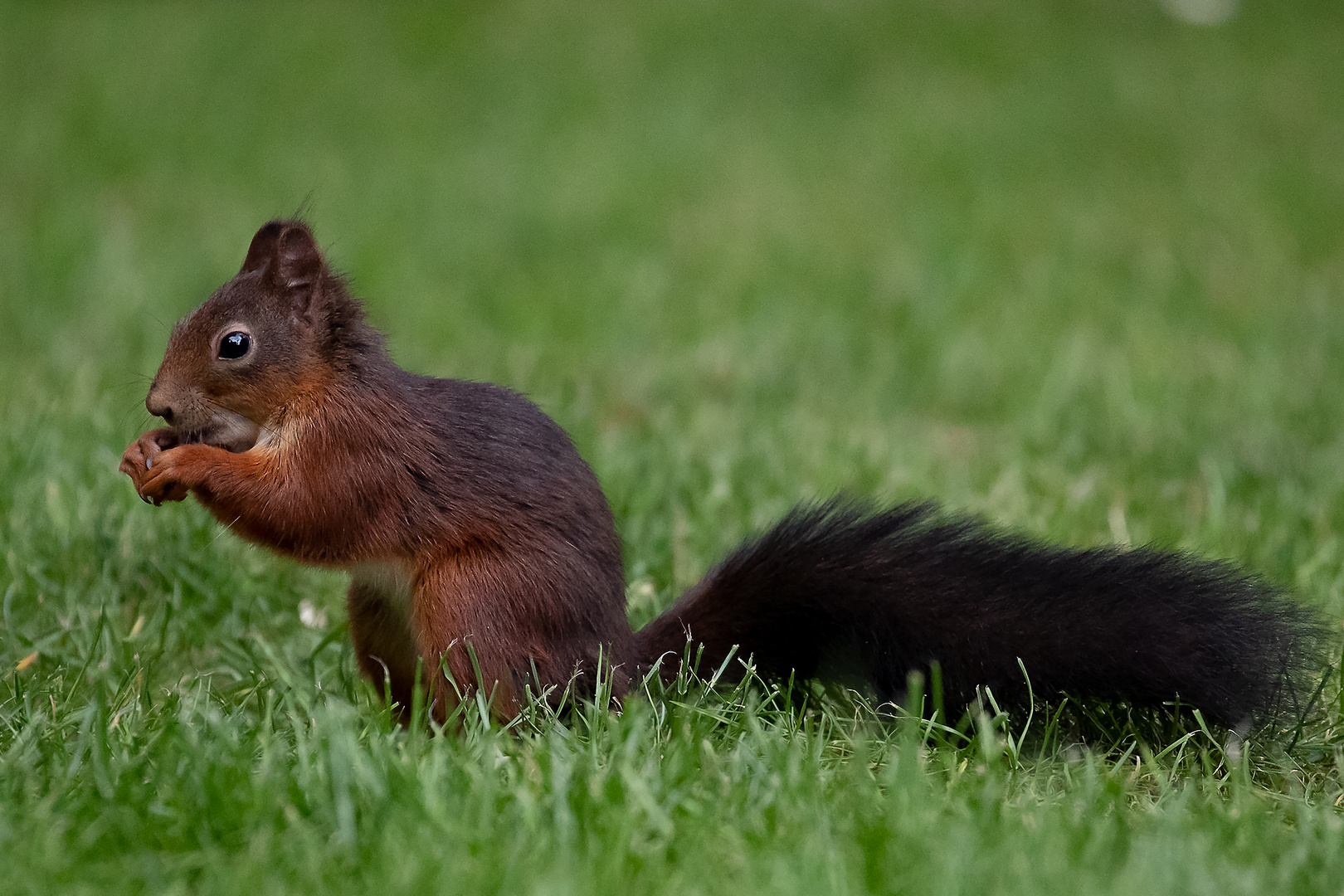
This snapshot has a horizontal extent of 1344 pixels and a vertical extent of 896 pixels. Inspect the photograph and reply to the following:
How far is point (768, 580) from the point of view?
2348 millimetres

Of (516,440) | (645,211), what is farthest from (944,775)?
(645,211)

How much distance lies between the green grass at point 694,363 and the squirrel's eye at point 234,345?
1.64 ft

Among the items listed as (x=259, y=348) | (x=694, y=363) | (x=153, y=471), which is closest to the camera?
(x=153, y=471)

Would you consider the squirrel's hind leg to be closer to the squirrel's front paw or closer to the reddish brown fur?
the reddish brown fur

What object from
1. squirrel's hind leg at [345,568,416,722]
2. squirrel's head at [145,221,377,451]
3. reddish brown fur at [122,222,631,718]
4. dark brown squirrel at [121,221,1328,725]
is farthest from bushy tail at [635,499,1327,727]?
squirrel's head at [145,221,377,451]

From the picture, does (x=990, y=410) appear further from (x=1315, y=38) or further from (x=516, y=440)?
(x=1315, y=38)

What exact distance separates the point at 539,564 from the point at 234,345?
65 centimetres

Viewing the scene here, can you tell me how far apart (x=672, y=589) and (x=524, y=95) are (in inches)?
271

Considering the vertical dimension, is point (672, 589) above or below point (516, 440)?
below

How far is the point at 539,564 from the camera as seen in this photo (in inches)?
86.1

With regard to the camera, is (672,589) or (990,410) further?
(990,410)

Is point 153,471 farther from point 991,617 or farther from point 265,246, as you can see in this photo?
point 991,617

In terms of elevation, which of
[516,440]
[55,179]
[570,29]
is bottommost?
[516,440]

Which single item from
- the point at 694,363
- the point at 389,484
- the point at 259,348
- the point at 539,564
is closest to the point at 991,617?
the point at 539,564
